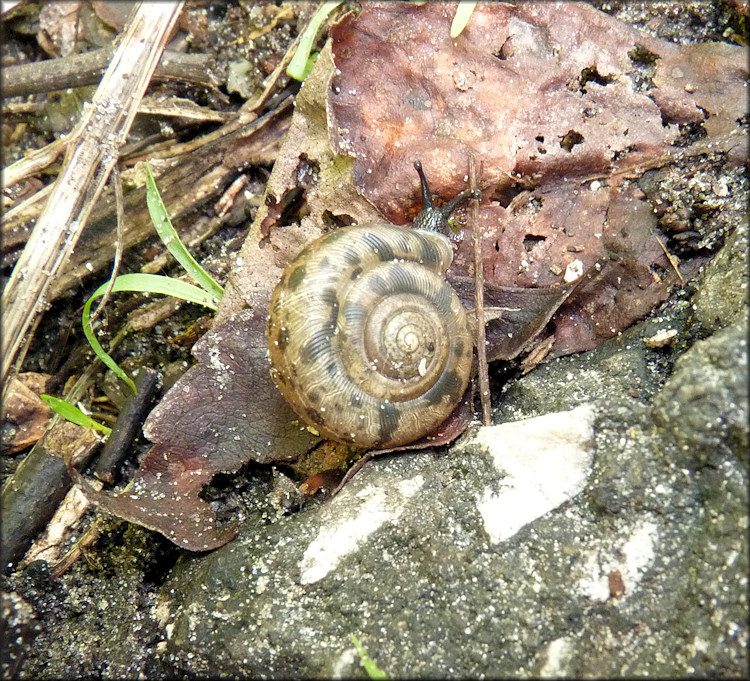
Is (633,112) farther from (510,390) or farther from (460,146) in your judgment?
(510,390)

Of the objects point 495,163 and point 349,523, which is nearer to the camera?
point 349,523

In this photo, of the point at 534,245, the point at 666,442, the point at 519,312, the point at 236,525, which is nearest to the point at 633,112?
the point at 534,245

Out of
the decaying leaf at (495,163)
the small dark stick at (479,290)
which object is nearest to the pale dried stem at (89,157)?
the decaying leaf at (495,163)

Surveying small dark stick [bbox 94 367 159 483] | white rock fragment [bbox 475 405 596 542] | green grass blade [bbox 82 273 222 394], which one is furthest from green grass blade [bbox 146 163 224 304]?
white rock fragment [bbox 475 405 596 542]

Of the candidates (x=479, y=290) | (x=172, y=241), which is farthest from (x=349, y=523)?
(x=172, y=241)

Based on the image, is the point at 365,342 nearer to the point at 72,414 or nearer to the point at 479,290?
the point at 479,290

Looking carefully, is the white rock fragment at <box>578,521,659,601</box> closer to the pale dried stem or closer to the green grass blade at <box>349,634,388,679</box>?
the green grass blade at <box>349,634,388,679</box>
